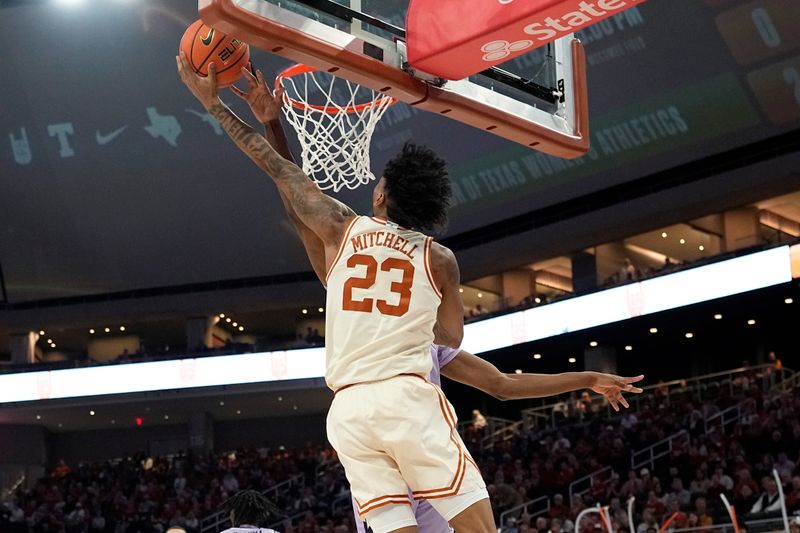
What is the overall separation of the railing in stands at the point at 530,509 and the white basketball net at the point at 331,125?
11700 millimetres

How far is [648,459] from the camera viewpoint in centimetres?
1911

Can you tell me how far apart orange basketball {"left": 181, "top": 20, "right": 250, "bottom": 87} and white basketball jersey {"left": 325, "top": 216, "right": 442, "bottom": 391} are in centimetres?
122

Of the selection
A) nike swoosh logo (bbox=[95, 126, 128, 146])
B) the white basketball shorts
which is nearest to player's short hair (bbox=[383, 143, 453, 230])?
the white basketball shorts

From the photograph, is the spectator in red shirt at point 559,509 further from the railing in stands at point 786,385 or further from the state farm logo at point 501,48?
the state farm logo at point 501,48

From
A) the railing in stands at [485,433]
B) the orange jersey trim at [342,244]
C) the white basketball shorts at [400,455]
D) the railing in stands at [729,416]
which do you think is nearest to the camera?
the white basketball shorts at [400,455]

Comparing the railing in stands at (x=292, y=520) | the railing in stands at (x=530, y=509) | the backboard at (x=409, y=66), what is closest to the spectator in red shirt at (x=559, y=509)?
the railing in stands at (x=530, y=509)

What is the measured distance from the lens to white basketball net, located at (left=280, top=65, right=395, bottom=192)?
568 centimetres

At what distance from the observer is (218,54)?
4.29 metres

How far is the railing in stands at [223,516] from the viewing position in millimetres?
22250

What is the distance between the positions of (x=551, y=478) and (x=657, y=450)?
2.01 metres

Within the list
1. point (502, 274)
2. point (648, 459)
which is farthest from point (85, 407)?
point (648, 459)

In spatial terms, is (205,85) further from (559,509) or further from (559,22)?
(559,509)

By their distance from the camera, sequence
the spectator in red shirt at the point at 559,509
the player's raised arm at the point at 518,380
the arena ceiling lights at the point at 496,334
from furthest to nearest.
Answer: the arena ceiling lights at the point at 496,334, the spectator in red shirt at the point at 559,509, the player's raised arm at the point at 518,380

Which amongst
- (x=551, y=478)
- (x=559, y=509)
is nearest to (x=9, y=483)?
(x=551, y=478)
